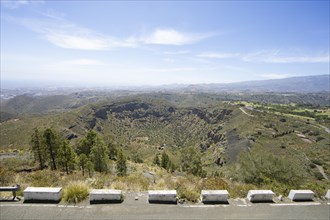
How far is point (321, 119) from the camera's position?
97188 mm

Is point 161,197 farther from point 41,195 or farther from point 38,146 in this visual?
point 38,146

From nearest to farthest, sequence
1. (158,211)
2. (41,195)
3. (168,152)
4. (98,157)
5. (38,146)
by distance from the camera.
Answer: (158,211), (41,195), (38,146), (98,157), (168,152)

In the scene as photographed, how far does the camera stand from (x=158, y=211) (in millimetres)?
6684

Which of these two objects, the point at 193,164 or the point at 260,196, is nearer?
the point at 260,196

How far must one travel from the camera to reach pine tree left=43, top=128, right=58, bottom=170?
2664 centimetres

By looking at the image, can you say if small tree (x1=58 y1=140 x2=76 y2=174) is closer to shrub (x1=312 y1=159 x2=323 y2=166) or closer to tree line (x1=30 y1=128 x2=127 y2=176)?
tree line (x1=30 y1=128 x2=127 y2=176)

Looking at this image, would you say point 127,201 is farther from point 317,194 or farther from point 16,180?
point 317,194

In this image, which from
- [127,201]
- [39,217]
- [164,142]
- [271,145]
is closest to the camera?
[39,217]

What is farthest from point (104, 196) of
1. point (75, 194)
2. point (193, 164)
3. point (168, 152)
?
point (168, 152)

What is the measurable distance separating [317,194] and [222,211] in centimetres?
449

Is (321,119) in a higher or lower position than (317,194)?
lower

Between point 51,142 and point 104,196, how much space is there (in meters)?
23.2

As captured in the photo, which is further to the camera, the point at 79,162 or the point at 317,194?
the point at 79,162

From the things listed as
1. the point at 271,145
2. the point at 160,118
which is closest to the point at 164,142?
→ the point at 160,118
